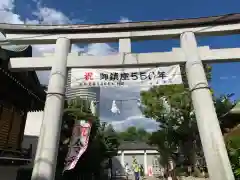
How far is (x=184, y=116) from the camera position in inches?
698

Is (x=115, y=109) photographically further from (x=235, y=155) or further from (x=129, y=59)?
(x=235, y=155)

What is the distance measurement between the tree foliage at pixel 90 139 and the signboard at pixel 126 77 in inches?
199

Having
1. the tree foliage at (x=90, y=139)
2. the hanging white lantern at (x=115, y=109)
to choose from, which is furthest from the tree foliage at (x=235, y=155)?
the tree foliage at (x=90, y=139)

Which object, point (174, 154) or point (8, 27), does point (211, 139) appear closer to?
point (8, 27)

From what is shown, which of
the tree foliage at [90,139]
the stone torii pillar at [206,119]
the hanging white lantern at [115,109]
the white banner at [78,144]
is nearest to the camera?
the stone torii pillar at [206,119]

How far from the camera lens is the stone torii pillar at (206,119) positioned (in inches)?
238

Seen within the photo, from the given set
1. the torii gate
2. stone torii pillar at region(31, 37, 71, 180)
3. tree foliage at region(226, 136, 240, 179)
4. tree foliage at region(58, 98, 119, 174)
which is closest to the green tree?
tree foliage at region(58, 98, 119, 174)

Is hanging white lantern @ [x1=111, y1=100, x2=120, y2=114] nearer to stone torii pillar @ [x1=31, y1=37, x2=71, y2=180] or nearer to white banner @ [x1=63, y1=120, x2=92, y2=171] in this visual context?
white banner @ [x1=63, y1=120, x2=92, y2=171]

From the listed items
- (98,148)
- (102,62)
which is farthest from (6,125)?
(98,148)

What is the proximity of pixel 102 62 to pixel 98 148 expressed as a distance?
38.1ft

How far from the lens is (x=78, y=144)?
24.9 feet

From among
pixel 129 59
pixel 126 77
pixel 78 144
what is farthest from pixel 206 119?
pixel 78 144

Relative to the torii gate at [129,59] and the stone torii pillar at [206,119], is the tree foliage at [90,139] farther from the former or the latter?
the stone torii pillar at [206,119]

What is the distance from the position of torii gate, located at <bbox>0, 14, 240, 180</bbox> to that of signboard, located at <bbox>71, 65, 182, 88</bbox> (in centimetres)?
21
